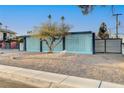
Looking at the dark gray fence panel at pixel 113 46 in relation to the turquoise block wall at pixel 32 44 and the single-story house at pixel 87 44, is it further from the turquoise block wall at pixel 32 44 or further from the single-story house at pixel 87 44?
the turquoise block wall at pixel 32 44

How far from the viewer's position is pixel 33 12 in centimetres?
2091

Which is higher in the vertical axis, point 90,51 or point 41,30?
point 41,30

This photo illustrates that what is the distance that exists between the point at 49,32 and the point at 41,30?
93cm

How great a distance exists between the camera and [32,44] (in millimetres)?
24391

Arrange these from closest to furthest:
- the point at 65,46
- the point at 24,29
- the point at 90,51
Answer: the point at 90,51
the point at 65,46
the point at 24,29

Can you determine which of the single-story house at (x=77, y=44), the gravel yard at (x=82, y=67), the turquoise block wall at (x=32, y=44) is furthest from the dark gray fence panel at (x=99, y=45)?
the gravel yard at (x=82, y=67)

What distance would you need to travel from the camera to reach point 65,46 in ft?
69.6

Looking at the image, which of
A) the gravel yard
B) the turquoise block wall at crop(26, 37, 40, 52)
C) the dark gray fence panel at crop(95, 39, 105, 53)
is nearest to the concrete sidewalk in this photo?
the gravel yard

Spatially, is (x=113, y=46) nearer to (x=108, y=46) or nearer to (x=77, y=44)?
(x=108, y=46)
